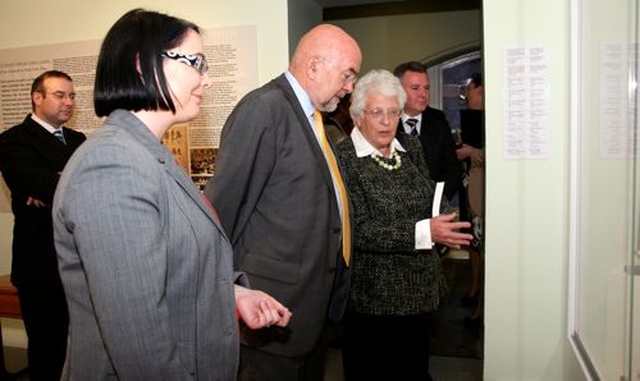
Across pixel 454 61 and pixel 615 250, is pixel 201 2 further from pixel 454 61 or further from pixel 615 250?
pixel 454 61

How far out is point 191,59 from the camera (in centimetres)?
119

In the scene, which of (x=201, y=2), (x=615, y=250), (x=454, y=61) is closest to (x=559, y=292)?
(x=615, y=250)

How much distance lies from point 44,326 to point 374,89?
2212 millimetres

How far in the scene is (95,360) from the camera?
1.09 meters

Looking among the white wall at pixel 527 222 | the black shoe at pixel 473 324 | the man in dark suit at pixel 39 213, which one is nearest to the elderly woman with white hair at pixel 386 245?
the white wall at pixel 527 222

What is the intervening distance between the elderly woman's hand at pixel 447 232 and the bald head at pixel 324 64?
0.62 meters

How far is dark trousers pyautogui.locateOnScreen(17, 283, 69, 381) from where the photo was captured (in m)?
2.91

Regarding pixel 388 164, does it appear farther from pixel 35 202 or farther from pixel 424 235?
pixel 35 202

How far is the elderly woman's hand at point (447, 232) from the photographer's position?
2008 millimetres

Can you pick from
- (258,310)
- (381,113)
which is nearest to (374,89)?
(381,113)

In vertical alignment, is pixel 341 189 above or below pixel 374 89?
below

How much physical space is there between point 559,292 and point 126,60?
7.78 ft

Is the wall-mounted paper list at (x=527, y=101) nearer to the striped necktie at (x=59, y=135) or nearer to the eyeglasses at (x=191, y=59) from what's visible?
the eyeglasses at (x=191, y=59)

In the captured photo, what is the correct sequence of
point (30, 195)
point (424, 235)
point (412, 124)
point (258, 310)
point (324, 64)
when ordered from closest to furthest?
point (258, 310), point (324, 64), point (424, 235), point (30, 195), point (412, 124)
